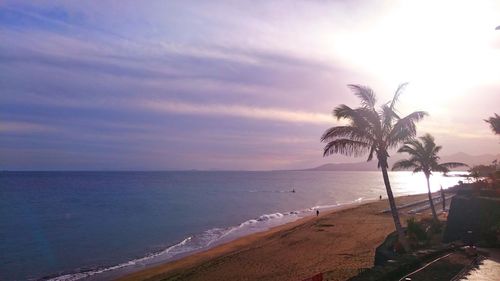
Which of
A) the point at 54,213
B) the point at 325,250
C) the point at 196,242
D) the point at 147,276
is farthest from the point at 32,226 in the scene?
the point at 325,250

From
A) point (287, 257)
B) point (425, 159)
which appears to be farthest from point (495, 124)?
point (287, 257)

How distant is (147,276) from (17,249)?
58.7ft

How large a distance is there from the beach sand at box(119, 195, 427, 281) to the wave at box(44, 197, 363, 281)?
1.80 metres

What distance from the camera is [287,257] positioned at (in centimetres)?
3023

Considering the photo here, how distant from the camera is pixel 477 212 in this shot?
18641 millimetres

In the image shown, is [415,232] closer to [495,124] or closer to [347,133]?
[347,133]

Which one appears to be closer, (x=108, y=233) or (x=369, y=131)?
(x=369, y=131)

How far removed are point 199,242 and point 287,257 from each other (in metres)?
12.1

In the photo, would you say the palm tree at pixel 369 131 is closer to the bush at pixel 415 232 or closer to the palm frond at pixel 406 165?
the bush at pixel 415 232

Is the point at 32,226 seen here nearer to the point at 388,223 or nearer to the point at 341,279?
the point at 388,223

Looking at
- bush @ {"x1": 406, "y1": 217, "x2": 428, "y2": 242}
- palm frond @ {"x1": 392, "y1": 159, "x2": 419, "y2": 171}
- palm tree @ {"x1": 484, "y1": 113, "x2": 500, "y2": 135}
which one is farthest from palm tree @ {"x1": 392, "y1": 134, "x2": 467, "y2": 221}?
bush @ {"x1": 406, "y1": 217, "x2": 428, "y2": 242}

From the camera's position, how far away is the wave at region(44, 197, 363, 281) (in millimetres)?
28766

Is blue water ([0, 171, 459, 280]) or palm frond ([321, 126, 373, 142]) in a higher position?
palm frond ([321, 126, 373, 142])

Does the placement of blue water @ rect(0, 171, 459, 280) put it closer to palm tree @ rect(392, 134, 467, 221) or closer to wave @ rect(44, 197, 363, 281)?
wave @ rect(44, 197, 363, 281)
